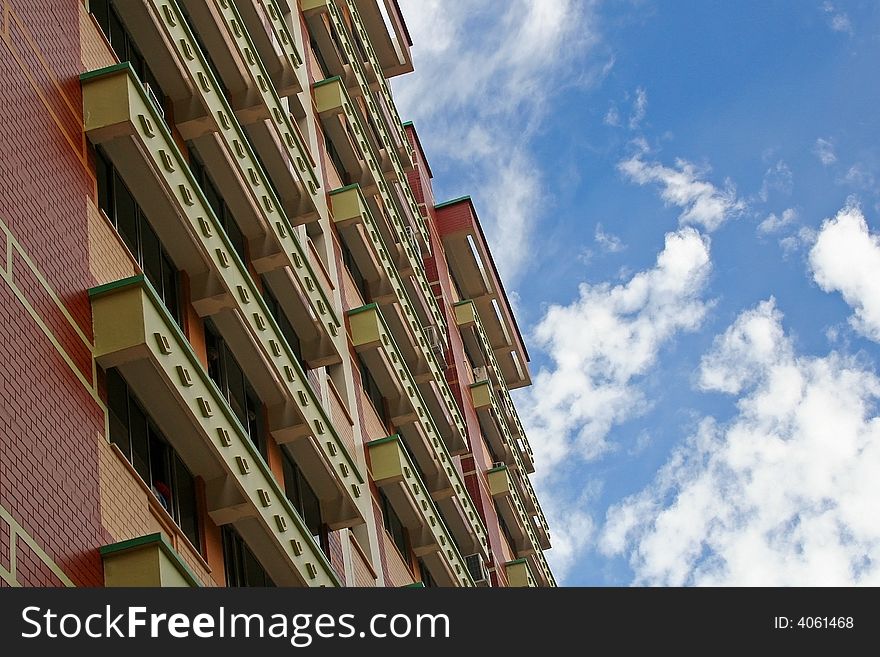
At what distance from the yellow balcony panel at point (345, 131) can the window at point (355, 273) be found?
314 cm

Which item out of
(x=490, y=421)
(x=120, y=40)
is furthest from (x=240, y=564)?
(x=490, y=421)

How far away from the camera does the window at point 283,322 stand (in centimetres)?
2123

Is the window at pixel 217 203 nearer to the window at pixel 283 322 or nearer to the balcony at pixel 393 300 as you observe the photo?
the window at pixel 283 322

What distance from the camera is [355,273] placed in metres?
28.7

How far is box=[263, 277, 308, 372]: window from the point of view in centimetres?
2123

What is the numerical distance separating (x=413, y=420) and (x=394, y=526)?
2.77m

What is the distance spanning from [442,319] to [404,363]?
34.4ft

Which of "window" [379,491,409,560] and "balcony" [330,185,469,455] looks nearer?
"window" [379,491,409,560]

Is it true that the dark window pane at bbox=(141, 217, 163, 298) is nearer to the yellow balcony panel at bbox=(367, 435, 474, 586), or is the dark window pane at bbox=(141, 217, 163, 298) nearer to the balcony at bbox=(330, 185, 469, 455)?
the yellow balcony panel at bbox=(367, 435, 474, 586)

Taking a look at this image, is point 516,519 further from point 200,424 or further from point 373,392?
point 200,424

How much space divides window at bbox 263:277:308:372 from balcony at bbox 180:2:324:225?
9.06 ft

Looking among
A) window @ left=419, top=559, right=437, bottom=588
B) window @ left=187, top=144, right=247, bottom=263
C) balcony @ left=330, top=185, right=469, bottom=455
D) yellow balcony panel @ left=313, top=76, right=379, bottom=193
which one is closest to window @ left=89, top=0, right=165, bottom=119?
window @ left=187, top=144, right=247, bottom=263

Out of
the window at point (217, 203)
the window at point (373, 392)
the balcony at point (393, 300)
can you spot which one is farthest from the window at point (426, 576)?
the window at point (217, 203)
